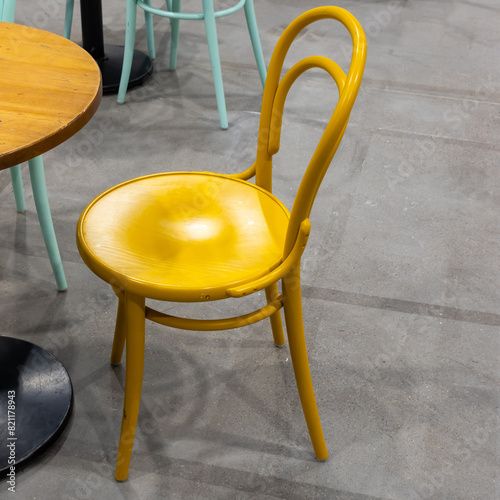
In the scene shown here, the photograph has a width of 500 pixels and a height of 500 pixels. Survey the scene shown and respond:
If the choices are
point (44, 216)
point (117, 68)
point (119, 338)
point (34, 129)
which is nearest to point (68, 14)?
point (117, 68)

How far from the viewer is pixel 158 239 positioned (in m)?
1.43

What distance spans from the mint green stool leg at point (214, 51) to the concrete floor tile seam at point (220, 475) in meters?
1.78

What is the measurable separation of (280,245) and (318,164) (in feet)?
0.81

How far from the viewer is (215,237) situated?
144cm

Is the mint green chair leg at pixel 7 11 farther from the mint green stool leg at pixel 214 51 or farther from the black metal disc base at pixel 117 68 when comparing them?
the black metal disc base at pixel 117 68

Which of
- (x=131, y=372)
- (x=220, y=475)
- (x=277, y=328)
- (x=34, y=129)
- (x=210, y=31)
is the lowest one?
(x=220, y=475)

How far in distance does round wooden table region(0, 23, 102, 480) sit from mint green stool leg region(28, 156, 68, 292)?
0.88ft

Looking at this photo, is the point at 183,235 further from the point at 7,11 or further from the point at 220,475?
the point at 7,11

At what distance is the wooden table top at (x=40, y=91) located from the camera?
3.94ft

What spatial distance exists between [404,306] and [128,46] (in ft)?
5.87

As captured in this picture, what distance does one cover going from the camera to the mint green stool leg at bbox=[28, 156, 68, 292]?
1849 mm

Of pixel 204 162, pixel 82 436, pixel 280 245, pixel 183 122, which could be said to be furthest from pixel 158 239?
pixel 183 122

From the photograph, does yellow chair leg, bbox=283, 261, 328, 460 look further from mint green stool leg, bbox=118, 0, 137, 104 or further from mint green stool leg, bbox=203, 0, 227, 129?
mint green stool leg, bbox=118, 0, 137, 104

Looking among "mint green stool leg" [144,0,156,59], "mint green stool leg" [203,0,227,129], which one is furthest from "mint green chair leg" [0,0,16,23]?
"mint green stool leg" [144,0,156,59]
